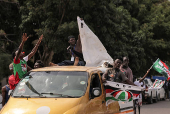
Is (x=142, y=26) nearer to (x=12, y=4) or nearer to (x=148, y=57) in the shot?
(x=148, y=57)

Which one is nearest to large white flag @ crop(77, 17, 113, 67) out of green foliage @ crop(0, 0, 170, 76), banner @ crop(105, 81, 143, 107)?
banner @ crop(105, 81, 143, 107)

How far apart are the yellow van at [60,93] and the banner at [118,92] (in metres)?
0.17

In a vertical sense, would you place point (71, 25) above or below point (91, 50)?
above

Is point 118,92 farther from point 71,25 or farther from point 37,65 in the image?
point 71,25

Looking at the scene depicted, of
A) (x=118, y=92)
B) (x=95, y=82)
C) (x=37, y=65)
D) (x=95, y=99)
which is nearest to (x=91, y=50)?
(x=37, y=65)

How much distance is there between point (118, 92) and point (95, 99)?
110cm

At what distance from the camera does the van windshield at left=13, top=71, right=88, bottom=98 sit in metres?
6.63

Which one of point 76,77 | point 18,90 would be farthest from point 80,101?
point 18,90

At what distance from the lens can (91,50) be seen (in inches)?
388

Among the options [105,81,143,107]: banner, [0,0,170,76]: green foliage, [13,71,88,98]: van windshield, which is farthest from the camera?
[0,0,170,76]: green foliage

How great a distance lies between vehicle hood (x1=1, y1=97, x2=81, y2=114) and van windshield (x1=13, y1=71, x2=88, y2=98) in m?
0.20

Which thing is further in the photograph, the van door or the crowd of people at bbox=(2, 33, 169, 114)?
the crowd of people at bbox=(2, 33, 169, 114)

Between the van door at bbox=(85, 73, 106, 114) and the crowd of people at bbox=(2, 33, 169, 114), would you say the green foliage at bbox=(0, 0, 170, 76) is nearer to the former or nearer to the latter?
the crowd of people at bbox=(2, 33, 169, 114)

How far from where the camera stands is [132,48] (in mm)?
25203
